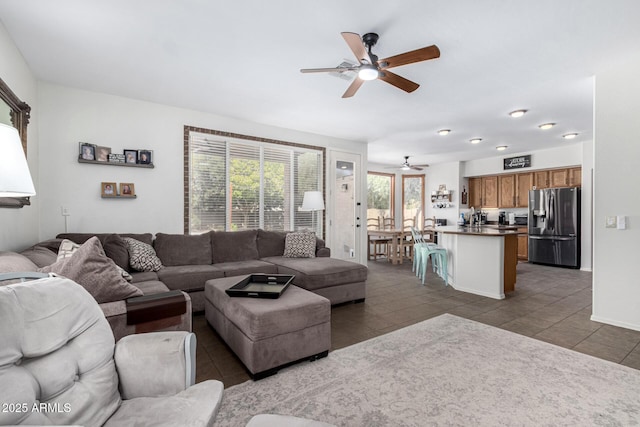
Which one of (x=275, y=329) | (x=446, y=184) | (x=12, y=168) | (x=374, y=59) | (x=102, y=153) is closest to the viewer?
(x=12, y=168)

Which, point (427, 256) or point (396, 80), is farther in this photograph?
point (427, 256)

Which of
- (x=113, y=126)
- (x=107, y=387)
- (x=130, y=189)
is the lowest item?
(x=107, y=387)

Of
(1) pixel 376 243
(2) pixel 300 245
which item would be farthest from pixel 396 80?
(1) pixel 376 243

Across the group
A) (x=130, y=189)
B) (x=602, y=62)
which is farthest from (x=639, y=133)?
(x=130, y=189)

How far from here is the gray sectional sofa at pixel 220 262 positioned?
326 cm

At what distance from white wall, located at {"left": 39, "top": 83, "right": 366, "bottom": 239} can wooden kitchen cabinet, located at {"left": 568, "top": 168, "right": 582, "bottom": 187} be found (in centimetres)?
735

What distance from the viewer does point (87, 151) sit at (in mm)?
3631

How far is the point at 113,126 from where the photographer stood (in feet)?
12.6

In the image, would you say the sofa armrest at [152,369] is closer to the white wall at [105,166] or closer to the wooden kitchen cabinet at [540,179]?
the white wall at [105,166]

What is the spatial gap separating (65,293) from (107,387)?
0.42 metres

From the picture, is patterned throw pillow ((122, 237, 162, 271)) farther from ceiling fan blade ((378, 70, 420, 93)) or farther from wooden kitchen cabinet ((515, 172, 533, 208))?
wooden kitchen cabinet ((515, 172, 533, 208))

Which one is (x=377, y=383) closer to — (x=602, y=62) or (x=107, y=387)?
(x=107, y=387)

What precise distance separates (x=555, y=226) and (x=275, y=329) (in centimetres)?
695

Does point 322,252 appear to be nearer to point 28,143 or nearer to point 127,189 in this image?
point 127,189
